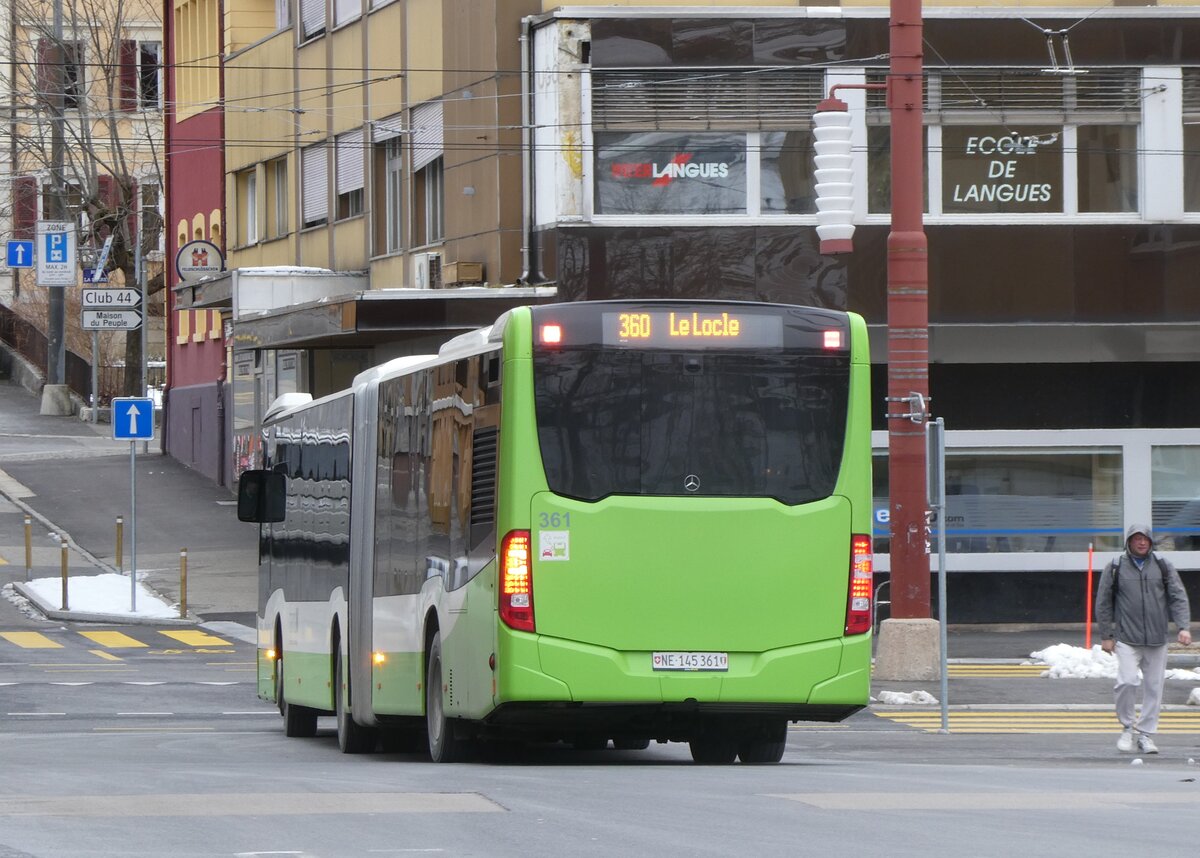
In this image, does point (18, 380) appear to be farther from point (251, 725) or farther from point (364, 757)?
point (364, 757)

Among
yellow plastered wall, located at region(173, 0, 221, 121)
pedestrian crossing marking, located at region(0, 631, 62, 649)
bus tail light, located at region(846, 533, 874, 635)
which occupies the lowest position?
pedestrian crossing marking, located at region(0, 631, 62, 649)

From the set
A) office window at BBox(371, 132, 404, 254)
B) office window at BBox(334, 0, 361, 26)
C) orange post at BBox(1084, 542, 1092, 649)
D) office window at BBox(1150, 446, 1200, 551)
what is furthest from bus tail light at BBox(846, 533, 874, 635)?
office window at BBox(334, 0, 361, 26)

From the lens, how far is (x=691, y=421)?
43.6ft

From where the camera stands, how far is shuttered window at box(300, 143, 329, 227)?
38500 mm

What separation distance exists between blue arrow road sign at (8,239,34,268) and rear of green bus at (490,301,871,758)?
4307cm

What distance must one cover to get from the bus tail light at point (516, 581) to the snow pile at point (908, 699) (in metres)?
8.58

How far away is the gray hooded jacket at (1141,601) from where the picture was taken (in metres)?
17.0

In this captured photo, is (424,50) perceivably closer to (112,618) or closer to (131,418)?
(131,418)

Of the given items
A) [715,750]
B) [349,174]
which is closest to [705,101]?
[349,174]

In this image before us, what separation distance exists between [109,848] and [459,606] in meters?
4.60

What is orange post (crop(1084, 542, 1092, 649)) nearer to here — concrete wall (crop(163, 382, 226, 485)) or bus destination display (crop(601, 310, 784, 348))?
bus destination display (crop(601, 310, 784, 348))

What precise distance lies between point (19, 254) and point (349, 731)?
4019cm

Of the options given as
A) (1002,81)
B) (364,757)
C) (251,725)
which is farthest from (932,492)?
(1002,81)

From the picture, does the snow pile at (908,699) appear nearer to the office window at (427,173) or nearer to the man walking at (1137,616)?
the man walking at (1137,616)
